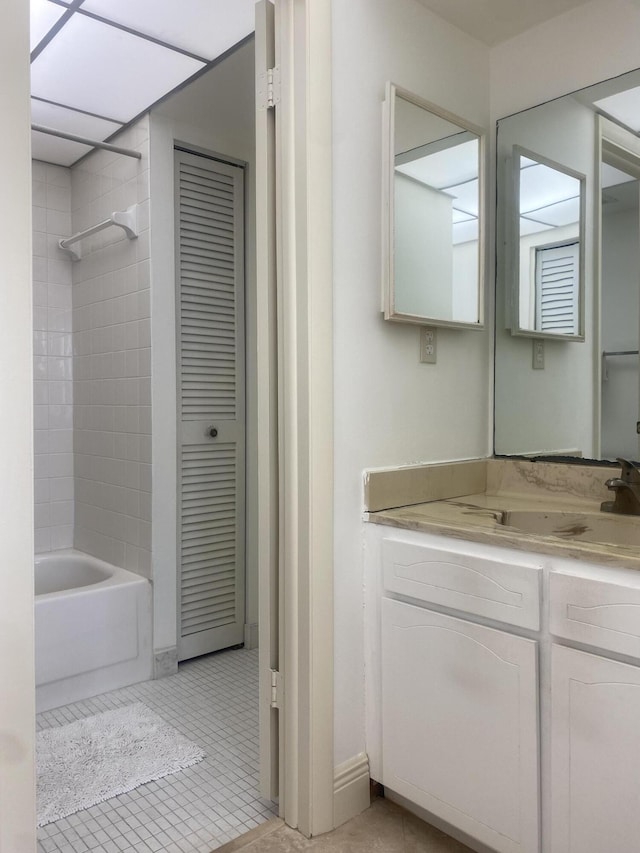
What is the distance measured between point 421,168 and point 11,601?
1531 millimetres

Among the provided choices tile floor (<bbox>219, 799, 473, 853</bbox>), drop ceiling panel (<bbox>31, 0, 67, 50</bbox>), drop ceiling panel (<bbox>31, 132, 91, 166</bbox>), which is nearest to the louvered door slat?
tile floor (<bbox>219, 799, 473, 853</bbox>)

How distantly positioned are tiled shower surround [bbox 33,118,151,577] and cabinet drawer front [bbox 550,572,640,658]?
1774mm

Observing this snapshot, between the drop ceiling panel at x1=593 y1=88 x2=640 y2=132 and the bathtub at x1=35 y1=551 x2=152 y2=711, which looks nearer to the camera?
the drop ceiling panel at x1=593 y1=88 x2=640 y2=132

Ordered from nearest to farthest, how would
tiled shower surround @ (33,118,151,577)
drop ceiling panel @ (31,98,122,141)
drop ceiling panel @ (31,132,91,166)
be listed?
drop ceiling panel @ (31,98,122,141), tiled shower surround @ (33,118,151,577), drop ceiling panel @ (31,132,91,166)

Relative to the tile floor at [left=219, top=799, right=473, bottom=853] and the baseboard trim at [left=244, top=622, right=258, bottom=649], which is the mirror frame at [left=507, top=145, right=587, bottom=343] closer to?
the tile floor at [left=219, top=799, right=473, bottom=853]

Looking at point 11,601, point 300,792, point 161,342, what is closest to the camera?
point 11,601

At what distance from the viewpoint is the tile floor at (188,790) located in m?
1.66

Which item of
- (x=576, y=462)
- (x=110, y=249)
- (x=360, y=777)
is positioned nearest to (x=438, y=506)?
(x=576, y=462)

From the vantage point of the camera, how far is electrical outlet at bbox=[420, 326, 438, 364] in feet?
6.27

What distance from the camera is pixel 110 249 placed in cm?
289

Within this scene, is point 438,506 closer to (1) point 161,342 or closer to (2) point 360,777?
(2) point 360,777

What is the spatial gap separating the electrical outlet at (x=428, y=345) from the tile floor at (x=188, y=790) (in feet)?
4.39

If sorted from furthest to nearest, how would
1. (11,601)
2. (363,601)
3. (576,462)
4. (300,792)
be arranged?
(576,462)
(363,601)
(300,792)
(11,601)

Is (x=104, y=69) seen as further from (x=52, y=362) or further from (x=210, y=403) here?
(x=52, y=362)
